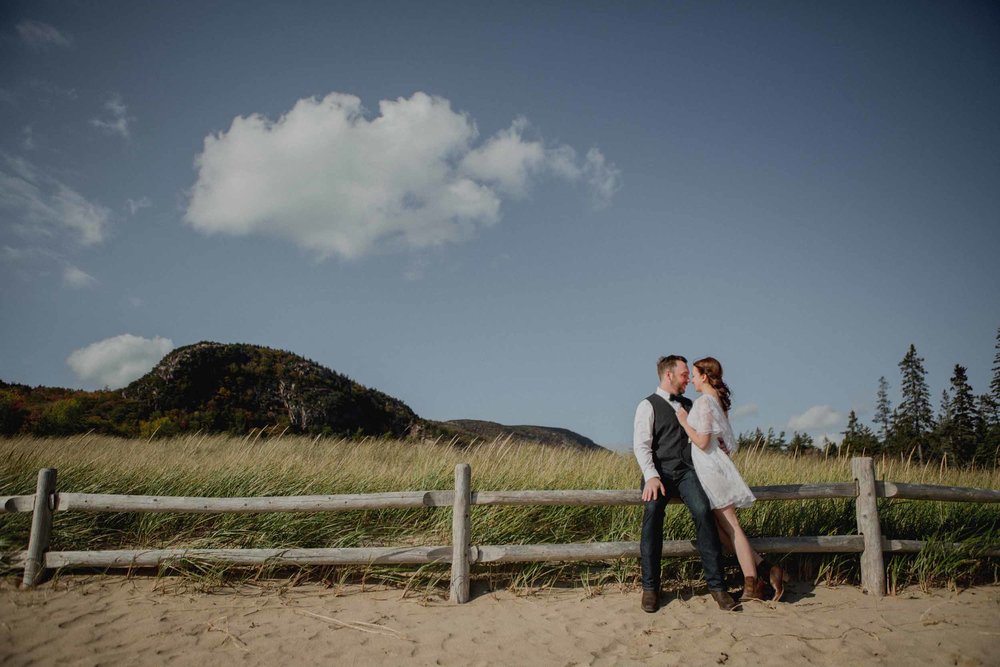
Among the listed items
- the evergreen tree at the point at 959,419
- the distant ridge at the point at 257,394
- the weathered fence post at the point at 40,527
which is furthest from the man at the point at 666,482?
the evergreen tree at the point at 959,419

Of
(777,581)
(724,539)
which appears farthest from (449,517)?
(777,581)

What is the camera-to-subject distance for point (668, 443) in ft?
15.4

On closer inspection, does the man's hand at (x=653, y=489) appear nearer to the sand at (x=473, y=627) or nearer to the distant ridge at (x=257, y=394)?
the sand at (x=473, y=627)

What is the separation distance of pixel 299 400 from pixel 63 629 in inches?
787

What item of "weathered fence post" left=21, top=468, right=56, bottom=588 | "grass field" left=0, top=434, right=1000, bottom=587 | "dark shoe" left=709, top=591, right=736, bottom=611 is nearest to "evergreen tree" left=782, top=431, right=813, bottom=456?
"grass field" left=0, top=434, right=1000, bottom=587

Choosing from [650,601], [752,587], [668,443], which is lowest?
[650,601]

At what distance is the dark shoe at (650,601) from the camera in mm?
4711

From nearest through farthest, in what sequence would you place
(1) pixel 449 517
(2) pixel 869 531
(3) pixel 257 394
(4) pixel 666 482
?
(4) pixel 666 482 → (2) pixel 869 531 → (1) pixel 449 517 → (3) pixel 257 394

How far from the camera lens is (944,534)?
5969 mm

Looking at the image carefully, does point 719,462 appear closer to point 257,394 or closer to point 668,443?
point 668,443

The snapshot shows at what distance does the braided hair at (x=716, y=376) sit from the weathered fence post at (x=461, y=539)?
251 cm

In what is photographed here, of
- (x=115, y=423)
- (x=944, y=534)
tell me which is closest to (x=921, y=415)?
(x=944, y=534)

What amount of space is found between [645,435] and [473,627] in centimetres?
234

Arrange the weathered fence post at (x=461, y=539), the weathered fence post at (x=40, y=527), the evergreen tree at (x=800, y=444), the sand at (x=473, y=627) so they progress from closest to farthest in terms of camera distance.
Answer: the sand at (x=473, y=627) < the weathered fence post at (x=461, y=539) < the weathered fence post at (x=40, y=527) < the evergreen tree at (x=800, y=444)
